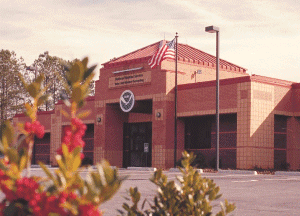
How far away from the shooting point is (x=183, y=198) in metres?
4.81

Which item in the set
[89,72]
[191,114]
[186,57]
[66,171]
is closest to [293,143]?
[191,114]

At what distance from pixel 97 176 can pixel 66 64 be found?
29.4 inches

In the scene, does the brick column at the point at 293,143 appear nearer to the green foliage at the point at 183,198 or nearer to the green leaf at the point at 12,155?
the green foliage at the point at 183,198

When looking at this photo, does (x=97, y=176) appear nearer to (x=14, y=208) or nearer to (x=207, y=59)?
(x=14, y=208)

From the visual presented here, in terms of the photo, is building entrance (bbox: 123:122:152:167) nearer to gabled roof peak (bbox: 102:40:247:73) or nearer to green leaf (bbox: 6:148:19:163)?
gabled roof peak (bbox: 102:40:247:73)

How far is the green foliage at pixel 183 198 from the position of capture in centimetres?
461

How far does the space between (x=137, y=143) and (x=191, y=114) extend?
6841 millimetres

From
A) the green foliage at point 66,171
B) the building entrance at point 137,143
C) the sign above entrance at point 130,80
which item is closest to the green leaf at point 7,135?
the green foliage at point 66,171

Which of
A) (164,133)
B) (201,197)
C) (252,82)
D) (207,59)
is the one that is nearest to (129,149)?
(164,133)

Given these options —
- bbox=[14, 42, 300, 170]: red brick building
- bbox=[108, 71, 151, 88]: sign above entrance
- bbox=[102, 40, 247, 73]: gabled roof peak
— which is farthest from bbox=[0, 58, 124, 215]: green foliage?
bbox=[102, 40, 247, 73]: gabled roof peak

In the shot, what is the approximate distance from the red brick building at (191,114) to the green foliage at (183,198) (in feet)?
96.2

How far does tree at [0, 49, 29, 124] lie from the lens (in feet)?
223

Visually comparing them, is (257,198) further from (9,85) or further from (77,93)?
(9,85)

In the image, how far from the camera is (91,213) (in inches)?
92.8
